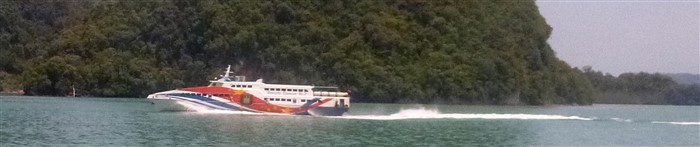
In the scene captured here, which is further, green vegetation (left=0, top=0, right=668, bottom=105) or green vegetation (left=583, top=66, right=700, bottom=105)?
green vegetation (left=583, top=66, right=700, bottom=105)

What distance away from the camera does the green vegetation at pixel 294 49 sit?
3174 inches

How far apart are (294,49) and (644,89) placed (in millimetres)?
54677

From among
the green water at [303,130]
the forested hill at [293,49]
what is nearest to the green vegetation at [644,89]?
the forested hill at [293,49]

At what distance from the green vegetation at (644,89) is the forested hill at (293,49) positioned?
29795 millimetres

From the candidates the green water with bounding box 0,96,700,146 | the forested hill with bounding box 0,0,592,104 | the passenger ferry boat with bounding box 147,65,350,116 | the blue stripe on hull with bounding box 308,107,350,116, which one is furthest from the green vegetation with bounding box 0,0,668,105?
the blue stripe on hull with bounding box 308,107,350,116

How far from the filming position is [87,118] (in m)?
42.8

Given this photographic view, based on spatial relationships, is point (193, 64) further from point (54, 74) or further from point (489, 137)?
point (489, 137)

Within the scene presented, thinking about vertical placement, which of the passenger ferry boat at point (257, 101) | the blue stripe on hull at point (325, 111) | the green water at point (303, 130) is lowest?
the green water at point (303, 130)

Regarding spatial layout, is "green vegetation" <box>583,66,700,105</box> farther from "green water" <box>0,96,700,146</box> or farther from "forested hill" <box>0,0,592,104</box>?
"green water" <box>0,96,700,146</box>

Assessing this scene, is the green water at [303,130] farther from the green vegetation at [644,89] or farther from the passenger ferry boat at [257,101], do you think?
the green vegetation at [644,89]

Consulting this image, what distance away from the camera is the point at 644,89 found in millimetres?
121812

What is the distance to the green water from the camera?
1275 inches

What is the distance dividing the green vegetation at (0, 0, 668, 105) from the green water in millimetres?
28172

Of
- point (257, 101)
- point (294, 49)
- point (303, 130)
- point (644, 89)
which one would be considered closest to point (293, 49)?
point (294, 49)
